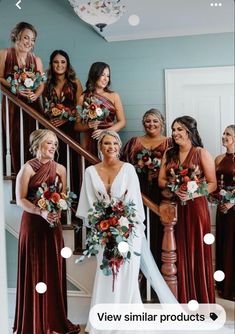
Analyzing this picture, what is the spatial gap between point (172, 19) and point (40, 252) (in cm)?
65

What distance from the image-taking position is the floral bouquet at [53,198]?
3.26 feet

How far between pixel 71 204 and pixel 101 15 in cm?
47

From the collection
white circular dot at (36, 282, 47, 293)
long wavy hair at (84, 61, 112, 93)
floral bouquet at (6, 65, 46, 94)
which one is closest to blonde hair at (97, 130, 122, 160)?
long wavy hair at (84, 61, 112, 93)

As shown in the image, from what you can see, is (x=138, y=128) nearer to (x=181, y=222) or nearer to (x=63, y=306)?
(x=181, y=222)

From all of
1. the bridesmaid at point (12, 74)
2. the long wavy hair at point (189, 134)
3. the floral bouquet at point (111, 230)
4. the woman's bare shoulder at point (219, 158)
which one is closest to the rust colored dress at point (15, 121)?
the bridesmaid at point (12, 74)

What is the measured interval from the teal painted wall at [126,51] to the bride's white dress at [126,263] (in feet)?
0.38

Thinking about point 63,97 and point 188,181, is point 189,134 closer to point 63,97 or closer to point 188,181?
point 188,181

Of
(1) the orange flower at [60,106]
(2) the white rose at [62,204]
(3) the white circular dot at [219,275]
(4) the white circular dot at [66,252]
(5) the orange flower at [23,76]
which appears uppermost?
(5) the orange flower at [23,76]

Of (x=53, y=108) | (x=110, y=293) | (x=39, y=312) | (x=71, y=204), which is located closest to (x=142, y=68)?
(x=53, y=108)

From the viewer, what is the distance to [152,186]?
3.22ft

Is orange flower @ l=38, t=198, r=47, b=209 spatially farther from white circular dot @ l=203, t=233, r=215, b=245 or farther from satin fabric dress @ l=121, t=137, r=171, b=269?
white circular dot @ l=203, t=233, r=215, b=245

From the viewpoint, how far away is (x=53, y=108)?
102cm

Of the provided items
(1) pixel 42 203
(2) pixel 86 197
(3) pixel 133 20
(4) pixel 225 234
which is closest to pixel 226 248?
(4) pixel 225 234

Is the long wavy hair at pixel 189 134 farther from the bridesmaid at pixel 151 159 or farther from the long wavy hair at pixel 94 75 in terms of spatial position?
the long wavy hair at pixel 94 75
